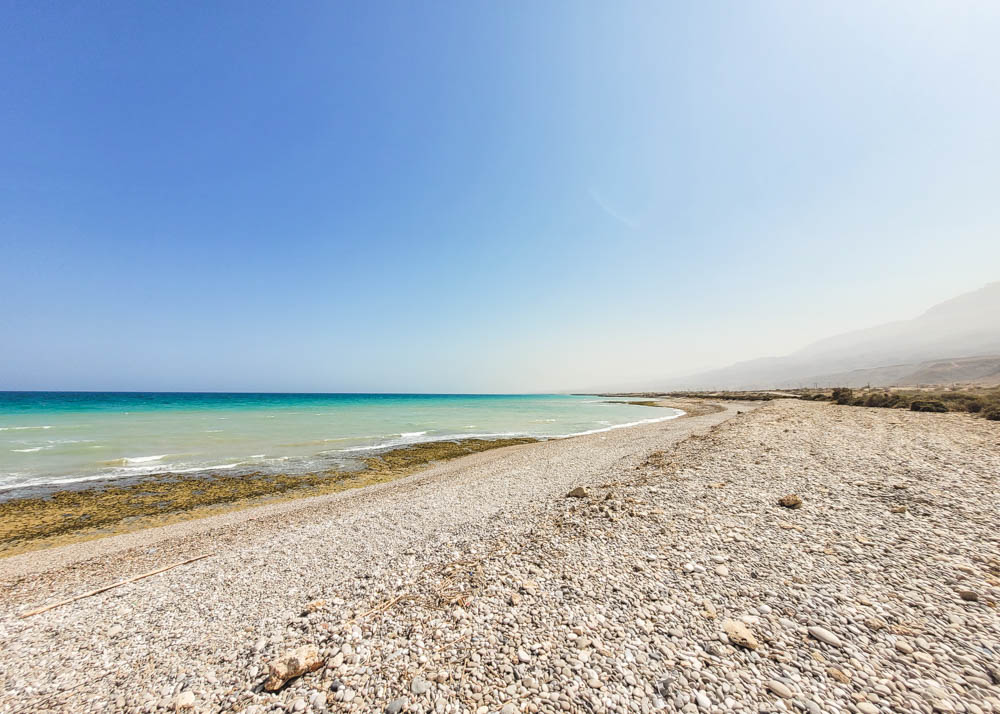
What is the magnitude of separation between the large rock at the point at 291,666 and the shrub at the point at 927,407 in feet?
130

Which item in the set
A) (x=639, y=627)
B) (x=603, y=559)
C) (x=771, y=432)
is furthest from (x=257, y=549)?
(x=771, y=432)

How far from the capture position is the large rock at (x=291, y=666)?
4207mm

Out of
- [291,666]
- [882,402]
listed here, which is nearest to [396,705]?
[291,666]

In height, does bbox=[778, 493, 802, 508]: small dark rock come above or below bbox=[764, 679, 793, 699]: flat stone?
above

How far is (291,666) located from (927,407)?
41250 mm

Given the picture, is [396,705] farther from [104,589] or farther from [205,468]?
[205,468]

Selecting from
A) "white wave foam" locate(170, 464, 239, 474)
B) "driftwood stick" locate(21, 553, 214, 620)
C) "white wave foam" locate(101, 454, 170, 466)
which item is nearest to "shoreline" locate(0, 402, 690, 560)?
"white wave foam" locate(170, 464, 239, 474)

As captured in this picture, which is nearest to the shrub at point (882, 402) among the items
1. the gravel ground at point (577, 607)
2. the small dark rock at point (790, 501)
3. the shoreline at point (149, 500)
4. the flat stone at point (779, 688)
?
the gravel ground at point (577, 607)

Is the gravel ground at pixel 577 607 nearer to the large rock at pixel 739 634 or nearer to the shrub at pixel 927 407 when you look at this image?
the large rock at pixel 739 634

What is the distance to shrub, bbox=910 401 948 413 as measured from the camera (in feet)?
85.3

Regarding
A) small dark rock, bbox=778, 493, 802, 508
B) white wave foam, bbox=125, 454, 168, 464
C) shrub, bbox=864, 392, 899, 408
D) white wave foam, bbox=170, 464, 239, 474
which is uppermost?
shrub, bbox=864, 392, 899, 408

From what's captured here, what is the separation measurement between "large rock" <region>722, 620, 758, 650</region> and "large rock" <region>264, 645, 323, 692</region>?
16.4 ft

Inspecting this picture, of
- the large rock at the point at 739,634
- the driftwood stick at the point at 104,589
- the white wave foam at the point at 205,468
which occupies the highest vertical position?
the large rock at the point at 739,634

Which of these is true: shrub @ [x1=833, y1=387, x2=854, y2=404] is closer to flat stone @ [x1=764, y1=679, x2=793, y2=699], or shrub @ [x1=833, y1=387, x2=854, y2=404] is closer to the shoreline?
the shoreline
